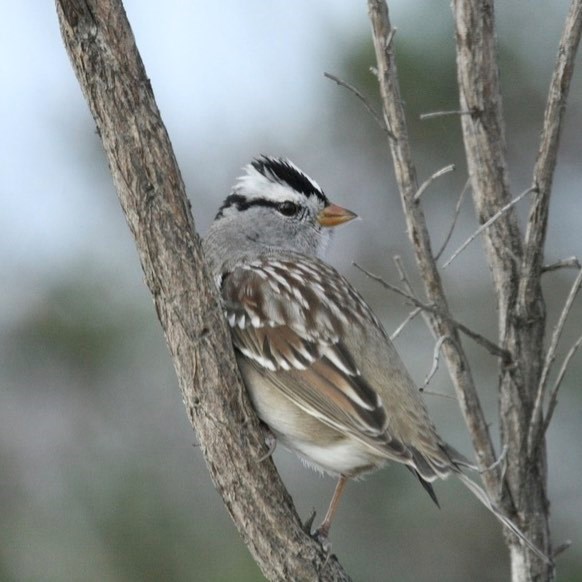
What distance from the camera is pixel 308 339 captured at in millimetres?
4730

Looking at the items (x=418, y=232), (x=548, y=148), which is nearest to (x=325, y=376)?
(x=418, y=232)

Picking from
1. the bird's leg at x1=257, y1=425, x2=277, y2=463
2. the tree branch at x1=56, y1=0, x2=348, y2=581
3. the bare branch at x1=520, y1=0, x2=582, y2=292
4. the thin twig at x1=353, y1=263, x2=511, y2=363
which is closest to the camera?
the tree branch at x1=56, y1=0, x2=348, y2=581

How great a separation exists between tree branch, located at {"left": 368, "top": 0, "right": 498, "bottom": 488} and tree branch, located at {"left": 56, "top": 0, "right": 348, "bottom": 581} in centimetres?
76

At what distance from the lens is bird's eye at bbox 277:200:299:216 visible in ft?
18.7

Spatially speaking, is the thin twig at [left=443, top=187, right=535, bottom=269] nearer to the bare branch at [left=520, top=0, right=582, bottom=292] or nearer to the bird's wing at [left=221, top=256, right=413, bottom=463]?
Result: the bare branch at [left=520, top=0, right=582, bottom=292]

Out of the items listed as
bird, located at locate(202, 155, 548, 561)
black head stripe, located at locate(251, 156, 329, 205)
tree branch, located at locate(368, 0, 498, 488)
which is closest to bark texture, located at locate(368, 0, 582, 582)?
tree branch, located at locate(368, 0, 498, 488)

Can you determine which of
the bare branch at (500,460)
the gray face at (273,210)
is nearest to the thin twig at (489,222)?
the bare branch at (500,460)

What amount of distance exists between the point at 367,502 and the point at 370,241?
104 inches

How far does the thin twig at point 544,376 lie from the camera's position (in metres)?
4.34

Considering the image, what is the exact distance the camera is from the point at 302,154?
1125cm

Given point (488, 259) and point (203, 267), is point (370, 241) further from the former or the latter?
point (203, 267)

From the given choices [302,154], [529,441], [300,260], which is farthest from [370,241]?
[529,441]

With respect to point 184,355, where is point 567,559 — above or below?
below

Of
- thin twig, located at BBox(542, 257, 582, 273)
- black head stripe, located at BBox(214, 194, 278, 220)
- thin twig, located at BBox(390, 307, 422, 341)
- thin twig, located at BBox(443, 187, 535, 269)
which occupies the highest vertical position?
black head stripe, located at BBox(214, 194, 278, 220)
